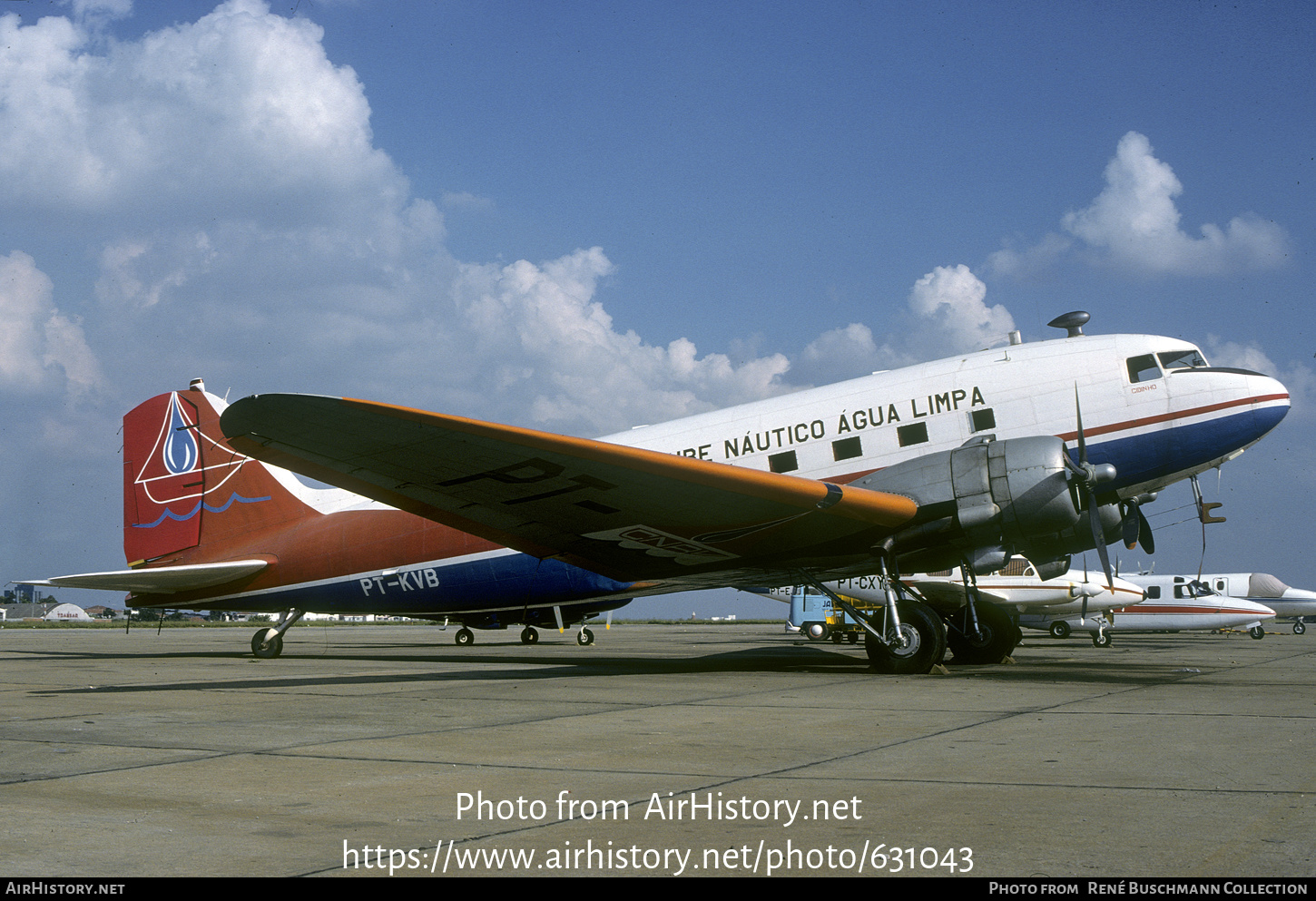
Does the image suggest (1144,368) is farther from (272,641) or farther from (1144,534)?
(272,641)

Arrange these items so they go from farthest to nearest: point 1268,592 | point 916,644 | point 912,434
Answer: point 1268,592 → point 912,434 → point 916,644

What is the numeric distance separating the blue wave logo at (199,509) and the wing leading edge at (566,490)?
752cm

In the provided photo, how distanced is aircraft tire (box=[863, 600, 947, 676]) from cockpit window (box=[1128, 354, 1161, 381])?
15.4 feet

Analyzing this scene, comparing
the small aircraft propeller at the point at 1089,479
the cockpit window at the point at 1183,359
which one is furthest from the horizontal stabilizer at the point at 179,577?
the cockpit window at the point at 1183,359

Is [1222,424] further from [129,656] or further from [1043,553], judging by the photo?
[129,656]

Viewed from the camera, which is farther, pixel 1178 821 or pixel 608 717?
pixel 608 717

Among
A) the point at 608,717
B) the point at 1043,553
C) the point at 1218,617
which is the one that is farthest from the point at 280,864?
the point at 1218,617

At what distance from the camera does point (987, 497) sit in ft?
42.4

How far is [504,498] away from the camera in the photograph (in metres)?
13.1

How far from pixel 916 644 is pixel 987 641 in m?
4.24

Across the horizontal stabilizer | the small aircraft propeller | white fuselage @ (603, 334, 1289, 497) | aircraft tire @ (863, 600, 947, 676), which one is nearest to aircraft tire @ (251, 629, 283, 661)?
the horizontal stabilizer

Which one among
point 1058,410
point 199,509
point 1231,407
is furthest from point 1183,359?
point 199,509

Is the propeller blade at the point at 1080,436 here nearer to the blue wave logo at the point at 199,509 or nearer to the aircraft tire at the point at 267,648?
the blue wave logo at the point at 199,509

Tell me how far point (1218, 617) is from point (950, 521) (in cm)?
3341
